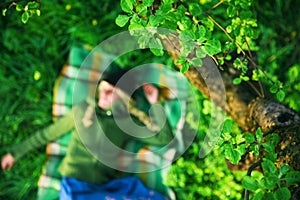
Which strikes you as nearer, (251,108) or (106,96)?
(251,108)

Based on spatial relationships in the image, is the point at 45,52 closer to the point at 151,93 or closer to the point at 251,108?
the point at 151,93

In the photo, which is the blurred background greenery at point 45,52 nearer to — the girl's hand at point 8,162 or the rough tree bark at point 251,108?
the girl's hand at point 8,162

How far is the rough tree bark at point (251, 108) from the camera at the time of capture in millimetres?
1642

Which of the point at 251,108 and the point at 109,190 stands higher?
the point at 251,108

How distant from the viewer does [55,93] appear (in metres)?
3.22

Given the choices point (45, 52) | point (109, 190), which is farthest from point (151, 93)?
point (45, 52)

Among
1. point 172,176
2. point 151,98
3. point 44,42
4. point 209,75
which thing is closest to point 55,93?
point 44,42

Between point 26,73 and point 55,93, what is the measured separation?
1.02 ft

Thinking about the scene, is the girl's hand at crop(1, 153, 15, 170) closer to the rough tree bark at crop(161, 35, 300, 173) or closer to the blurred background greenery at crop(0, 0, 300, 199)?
the blurred background greenery at crop(0, 0, 300, 199)

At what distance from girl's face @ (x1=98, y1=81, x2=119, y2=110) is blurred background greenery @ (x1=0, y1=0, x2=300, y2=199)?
0.39m

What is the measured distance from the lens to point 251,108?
200 centimetres

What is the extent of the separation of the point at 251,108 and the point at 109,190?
1.26m

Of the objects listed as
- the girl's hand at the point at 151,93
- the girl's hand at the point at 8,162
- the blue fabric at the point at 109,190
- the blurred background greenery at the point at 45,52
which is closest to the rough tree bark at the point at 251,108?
the blue fabric at the point at 109,190

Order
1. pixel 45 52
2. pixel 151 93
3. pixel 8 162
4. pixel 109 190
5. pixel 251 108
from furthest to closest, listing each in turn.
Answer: pixel 45 52, pixel 8 162, pixel 151 93, pixel 109 190, pixel 251 108
